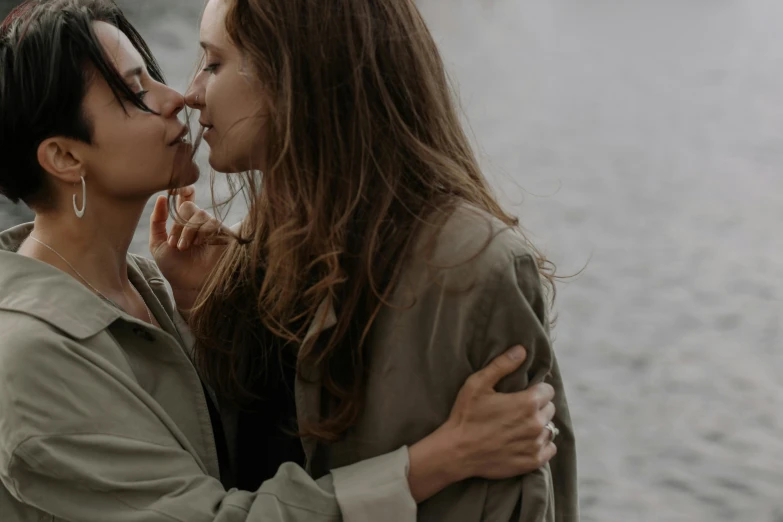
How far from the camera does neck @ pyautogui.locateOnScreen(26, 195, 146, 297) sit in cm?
143

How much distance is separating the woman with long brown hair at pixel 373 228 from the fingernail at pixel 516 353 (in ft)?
0.04

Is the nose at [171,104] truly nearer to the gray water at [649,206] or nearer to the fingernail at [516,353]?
the fingernail at [516,353]

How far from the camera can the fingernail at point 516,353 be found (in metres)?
1.25

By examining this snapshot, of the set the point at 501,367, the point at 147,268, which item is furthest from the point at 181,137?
the point at 501,367

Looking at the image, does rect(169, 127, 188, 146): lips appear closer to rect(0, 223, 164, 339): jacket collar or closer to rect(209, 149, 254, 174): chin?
rect(209, 149, 254, 174): chin

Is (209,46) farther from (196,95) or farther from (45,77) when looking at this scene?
(45,77)

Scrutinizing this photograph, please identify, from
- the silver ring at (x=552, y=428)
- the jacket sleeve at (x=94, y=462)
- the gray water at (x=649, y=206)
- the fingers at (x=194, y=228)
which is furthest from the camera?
the gray water at (x=649, y=206)

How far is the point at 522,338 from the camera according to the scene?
1.26 m

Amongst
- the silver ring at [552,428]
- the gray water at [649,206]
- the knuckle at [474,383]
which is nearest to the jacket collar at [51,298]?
the knuckle at [474,383]

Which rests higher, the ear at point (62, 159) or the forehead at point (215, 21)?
the forehead at point (215, 21)

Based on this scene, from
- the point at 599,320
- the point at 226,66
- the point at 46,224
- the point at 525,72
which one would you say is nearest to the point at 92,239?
the point at 46,224

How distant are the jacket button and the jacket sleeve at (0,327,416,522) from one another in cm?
12

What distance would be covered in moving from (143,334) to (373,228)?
377 millimetres

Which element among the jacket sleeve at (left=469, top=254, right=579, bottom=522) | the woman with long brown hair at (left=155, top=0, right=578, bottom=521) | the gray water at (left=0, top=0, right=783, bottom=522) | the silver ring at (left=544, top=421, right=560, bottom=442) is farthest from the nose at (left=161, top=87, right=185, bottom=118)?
the gray water at (left=0, top=0, right=783, bottom=522)
